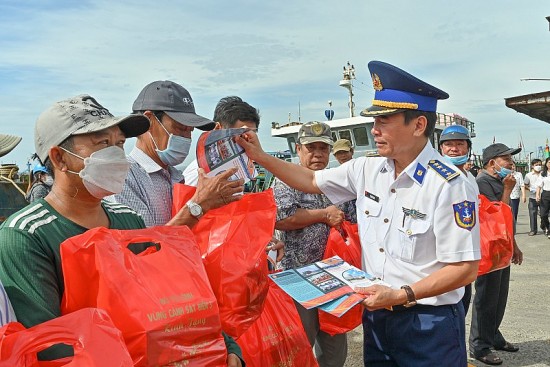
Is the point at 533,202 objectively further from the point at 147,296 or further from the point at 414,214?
the point at 147,296

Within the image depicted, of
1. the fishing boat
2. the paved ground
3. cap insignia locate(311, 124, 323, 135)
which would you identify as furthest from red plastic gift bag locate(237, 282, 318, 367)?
the fishing boat

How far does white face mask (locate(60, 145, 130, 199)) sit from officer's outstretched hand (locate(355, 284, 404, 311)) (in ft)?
3.21

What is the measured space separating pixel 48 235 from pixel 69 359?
42cm

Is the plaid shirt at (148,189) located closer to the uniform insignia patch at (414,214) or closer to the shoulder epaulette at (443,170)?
the uniform insignia patch at (414,214)

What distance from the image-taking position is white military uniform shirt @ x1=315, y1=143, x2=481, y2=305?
2.00 metres

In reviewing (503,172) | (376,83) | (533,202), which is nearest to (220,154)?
(376,83)

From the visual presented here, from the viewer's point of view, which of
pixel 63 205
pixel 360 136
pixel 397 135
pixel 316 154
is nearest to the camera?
pixel 63 205

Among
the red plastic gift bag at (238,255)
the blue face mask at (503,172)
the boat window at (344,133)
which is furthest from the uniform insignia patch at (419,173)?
the boat window at (344,133)

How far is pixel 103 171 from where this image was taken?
1.69 meters

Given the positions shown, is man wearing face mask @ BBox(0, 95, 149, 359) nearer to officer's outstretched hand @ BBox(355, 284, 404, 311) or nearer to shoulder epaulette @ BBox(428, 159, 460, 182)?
officer's outstretched hand @ BBox(355, 284, 404, 311)

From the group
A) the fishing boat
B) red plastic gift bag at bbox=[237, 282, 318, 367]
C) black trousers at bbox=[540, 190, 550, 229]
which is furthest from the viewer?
the fishing boat

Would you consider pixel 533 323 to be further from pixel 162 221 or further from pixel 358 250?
pixel 162 221

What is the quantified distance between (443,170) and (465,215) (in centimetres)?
20

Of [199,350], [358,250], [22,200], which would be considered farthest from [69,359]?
[22,200]
